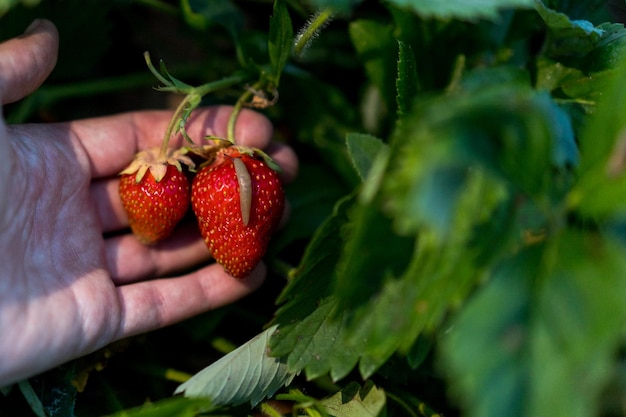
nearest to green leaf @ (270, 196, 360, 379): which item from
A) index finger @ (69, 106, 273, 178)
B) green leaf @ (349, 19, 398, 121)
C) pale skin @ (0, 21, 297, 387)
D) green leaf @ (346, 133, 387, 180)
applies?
green leaf @ (346, 133, 387, 180)

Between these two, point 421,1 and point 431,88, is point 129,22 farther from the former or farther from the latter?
point 421,1

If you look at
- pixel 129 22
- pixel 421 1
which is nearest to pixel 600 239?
pixel 421 1

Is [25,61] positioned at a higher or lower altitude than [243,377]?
higher

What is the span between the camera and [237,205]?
1.17m

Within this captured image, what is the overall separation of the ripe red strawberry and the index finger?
152 millimetres

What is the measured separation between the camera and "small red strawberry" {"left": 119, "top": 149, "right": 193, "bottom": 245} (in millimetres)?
1208

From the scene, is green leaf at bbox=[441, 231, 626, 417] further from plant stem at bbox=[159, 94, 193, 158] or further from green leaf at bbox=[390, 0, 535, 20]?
A: plant stem at bbox=[159, 94, 193, 158]

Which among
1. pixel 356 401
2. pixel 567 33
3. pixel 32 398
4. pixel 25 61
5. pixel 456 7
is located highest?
pixel 456 7

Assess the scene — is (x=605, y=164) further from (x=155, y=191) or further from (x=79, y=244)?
(x=79, y=244)

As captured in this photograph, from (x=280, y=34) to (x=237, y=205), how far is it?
32 cm

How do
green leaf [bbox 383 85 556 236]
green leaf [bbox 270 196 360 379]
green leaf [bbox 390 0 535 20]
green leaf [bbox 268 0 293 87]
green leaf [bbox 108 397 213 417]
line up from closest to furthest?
green leaf [bbox 383 85 556 236], green leaf [bbox 390 0 535 20], green leaf [bbox 108 397 213 417], green leaf [bbox 270 196 360 379], green leaf [bbox 268 0 293 87]

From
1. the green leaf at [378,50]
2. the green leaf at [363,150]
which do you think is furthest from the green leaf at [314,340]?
the green leaf at [378,50]

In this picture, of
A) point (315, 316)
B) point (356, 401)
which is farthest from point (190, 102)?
point (356, 401)

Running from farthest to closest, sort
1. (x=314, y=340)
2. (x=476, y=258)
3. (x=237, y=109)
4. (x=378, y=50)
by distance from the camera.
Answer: (x=378, y=50)
(x=237, y=109)
(x=314, y=340)
(x=476, y=258)
